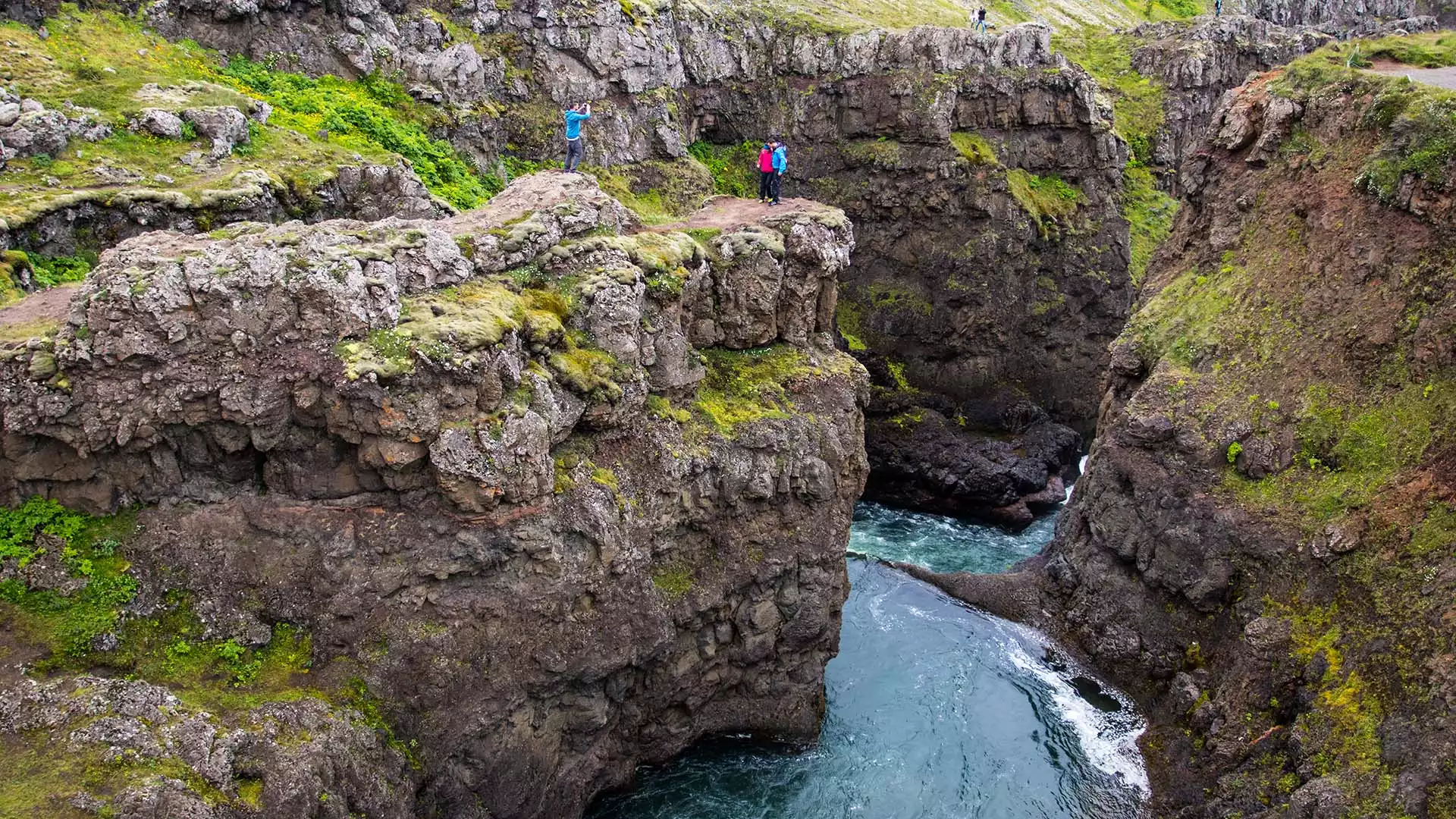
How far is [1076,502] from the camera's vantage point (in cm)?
3547

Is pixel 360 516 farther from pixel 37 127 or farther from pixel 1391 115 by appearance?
pixel 1391 115

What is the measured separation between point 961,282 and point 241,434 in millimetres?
38403

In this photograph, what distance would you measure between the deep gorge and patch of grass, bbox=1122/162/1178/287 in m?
14.4

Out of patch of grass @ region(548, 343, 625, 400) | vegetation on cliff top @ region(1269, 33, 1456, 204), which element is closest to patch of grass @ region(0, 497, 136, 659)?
patch of grass @ region(548, 343, 625, 400)

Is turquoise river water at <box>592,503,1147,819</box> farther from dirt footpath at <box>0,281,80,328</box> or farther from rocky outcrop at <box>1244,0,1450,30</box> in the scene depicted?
rocky outcrop at <box>1244,0,1450,30</box>

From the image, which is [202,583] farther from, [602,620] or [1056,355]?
[1056,355]

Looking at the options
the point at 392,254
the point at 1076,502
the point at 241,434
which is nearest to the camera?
the point at 241,434

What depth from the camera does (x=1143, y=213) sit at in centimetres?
5469

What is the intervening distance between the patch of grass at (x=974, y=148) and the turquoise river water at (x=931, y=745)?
2489cm

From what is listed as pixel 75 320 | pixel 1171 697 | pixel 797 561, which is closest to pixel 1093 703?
pixel 1171 697

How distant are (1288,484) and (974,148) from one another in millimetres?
27970

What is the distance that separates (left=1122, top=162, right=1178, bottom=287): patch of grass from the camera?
52594mm

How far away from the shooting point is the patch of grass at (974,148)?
5009 cm

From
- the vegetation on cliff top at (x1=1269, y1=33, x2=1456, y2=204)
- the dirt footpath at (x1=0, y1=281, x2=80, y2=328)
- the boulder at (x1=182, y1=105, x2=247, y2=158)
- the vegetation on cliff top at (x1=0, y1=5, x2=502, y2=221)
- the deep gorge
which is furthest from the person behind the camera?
the vegetation on cliff top at (x1=1269, y1=33, x2=1456, y2=204)
